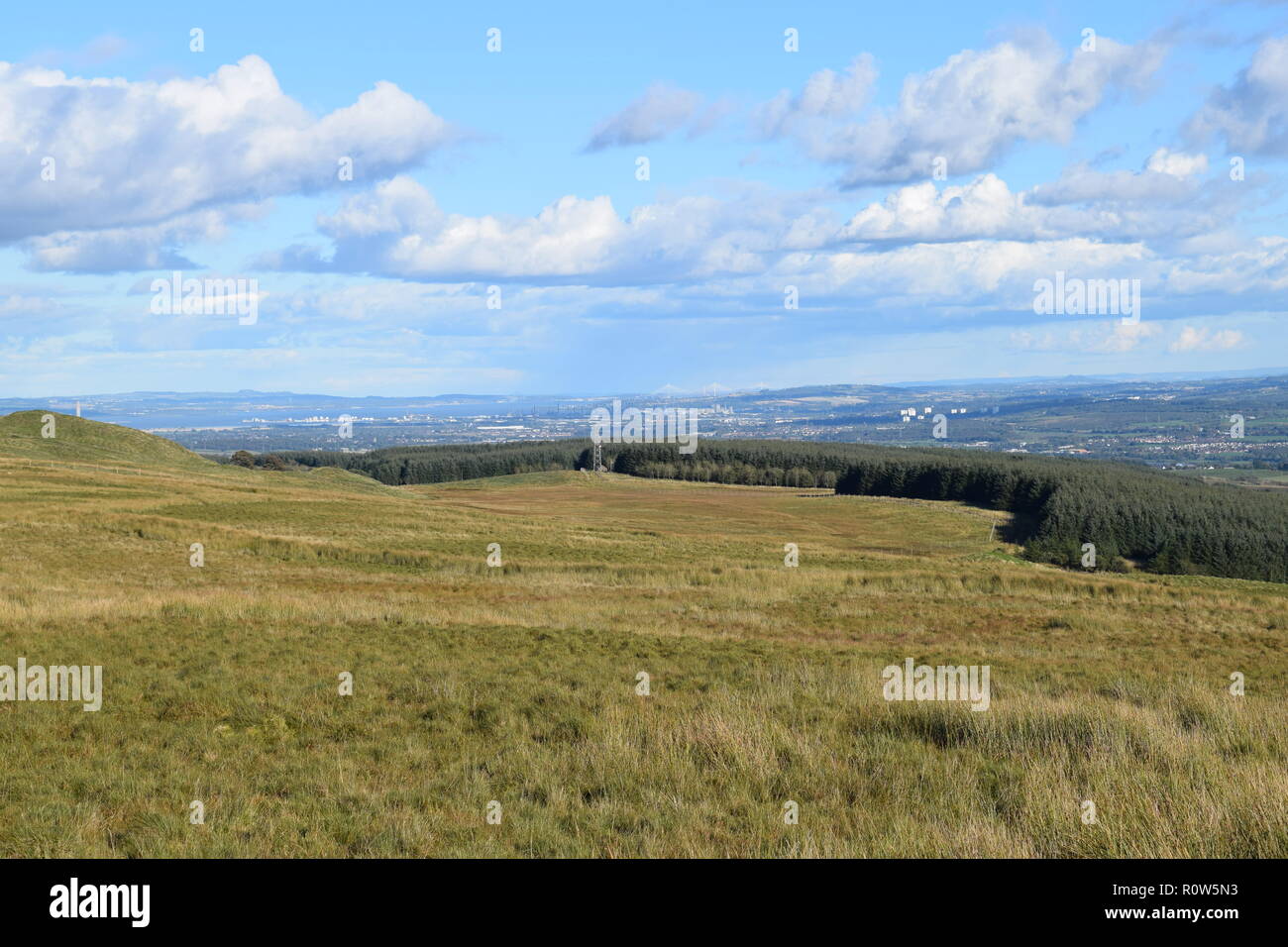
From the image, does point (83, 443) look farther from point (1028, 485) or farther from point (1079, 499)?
point (1028, 485)

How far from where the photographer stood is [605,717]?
12305 millimetres

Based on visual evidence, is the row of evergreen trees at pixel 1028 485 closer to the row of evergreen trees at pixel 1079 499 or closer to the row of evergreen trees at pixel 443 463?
the row of evergreen trees at pixel 1079 499

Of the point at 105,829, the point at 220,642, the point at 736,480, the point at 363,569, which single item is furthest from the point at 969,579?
the point at 736,480

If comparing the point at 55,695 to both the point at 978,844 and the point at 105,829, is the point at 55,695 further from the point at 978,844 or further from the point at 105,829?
the point at 978,844

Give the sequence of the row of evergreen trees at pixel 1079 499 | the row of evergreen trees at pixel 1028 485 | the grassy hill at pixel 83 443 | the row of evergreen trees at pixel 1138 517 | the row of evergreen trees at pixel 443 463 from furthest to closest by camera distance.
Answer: the row of evergreen trees at pixel 443 463
the grassy hill at pixel 83 443
the row of evergreen trees at pixel 1028 485
the row of evergreen trees at pixel 1079 499
the row of evergreen trees at pixel 1138 517

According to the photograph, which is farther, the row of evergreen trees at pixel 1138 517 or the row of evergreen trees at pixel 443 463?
the row of evergreen trees at pixel 443 463

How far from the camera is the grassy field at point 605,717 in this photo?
7.88m

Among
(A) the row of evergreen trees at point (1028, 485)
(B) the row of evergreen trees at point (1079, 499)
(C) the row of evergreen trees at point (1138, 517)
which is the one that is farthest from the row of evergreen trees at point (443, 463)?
(C) the row of evergreen trees at point (1138, 517)

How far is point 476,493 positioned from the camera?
118250 millimetres

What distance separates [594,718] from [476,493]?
108 metres

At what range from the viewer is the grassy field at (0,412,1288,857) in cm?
788

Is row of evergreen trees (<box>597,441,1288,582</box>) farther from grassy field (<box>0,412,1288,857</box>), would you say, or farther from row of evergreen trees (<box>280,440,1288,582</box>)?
grassy field (<box>0,412,1288,857</box>)

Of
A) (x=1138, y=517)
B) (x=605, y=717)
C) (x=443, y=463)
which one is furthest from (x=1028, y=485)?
(x=443, y=463)
